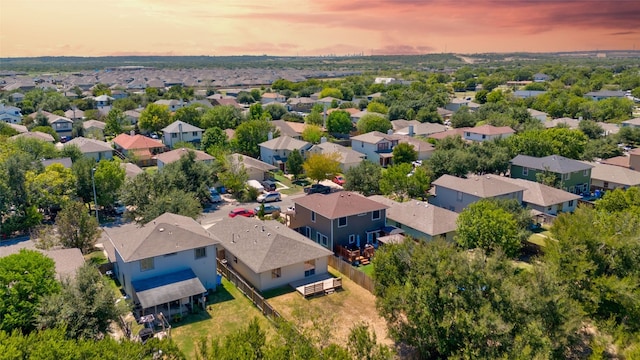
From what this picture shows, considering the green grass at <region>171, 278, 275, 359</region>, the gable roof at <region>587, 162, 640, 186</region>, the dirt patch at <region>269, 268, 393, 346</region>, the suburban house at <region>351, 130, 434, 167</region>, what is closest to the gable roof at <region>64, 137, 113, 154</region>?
the suburban house at <region>351, 130, 434, 167</region>

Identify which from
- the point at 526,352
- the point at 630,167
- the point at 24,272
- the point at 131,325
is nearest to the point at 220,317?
the point at 131,325

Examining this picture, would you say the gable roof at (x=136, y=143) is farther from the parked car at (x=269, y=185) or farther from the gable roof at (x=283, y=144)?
the parked car at (x=269, y=185)

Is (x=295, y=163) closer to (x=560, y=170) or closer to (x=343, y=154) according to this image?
(x=343, y=154)

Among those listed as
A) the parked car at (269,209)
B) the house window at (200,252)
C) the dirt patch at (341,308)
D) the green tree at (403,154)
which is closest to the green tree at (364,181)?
the parked car at (269,209)

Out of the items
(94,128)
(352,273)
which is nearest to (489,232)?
(352,273)

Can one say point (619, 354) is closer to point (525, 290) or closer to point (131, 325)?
point (525, 290)

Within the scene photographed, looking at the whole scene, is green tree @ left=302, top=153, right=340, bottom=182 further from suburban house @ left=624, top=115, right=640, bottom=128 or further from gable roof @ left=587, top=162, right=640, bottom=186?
suburban house @ left=624, top=115, right=640, bottom=128
